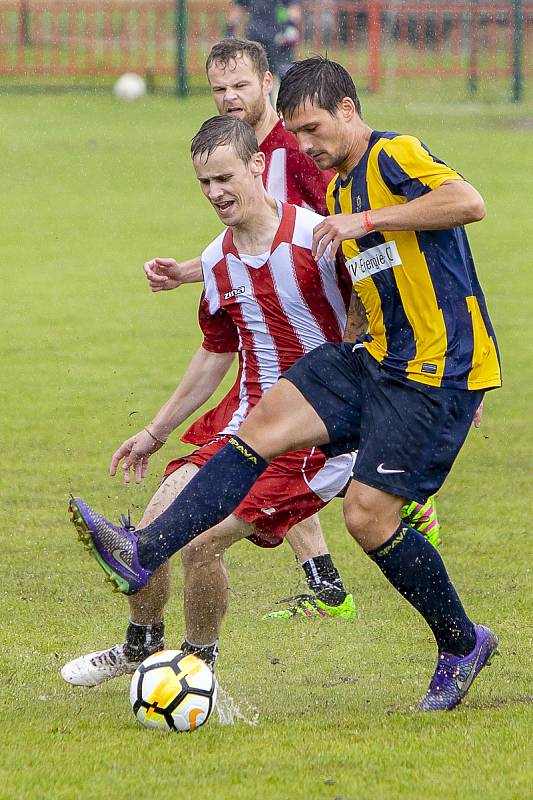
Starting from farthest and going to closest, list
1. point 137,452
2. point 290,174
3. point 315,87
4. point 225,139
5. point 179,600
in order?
point 179,600, point 290,174, point 137,452, point 225,139, point 315,87

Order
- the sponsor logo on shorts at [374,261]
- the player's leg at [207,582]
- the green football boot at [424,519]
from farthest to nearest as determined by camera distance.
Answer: the green football boot at [424,519] → the player's leg at [207,582] → the sponsor logo on shorts at [374,261]

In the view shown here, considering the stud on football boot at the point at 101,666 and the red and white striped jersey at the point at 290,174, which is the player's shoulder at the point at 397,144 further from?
the stud on football boot at the point at 101,666

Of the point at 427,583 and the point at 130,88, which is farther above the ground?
the point at 427,583

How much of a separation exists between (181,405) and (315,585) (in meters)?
1.35

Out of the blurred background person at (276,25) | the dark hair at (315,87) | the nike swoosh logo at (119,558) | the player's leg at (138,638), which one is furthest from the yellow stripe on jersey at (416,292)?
the blurred background person at (276,25)

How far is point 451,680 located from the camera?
4625 mm

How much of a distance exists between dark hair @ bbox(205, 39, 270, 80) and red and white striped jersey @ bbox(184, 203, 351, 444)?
1162mm

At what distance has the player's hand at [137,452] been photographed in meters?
5.33

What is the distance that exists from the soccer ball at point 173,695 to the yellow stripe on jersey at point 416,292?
1.23 meters

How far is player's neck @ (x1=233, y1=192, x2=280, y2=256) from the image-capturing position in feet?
16.5

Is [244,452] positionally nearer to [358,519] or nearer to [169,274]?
[358,519]

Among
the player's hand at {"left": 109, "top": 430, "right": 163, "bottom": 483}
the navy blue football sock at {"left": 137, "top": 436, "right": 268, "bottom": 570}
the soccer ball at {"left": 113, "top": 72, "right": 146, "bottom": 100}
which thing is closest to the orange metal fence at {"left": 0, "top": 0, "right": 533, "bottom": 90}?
the soccer ball at {"left": 113, "top": 72, "right": 146, "bottom": 100}

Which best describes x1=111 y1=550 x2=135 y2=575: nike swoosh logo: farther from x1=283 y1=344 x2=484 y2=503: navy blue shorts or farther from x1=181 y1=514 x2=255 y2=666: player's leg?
x1=283 y1=344 x2=484 y2=503: navy blue shorts

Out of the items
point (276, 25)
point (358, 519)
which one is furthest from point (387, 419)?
point (276, 25)
